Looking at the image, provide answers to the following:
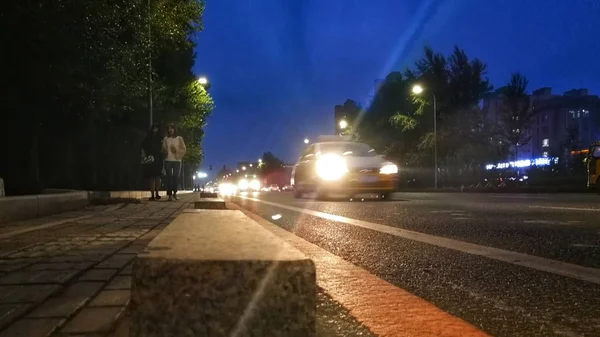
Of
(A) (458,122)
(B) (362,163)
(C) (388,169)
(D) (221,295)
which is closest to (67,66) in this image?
(B) (362,163)

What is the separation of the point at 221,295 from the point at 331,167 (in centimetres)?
1408

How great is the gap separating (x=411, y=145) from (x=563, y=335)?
5467cm

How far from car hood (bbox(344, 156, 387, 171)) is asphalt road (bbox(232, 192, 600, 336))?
5.85 m

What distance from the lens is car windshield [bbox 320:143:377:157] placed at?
16.7m

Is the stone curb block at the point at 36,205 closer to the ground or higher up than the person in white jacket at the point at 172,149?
closer to the ground

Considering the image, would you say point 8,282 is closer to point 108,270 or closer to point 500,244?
point 108,270

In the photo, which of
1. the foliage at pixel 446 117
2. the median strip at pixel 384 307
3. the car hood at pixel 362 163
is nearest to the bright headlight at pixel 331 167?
the car hood at pixel 362 163

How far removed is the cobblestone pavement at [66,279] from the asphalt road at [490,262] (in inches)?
75.5

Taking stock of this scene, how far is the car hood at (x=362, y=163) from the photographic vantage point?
50.9 feet

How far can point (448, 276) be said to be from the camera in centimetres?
453

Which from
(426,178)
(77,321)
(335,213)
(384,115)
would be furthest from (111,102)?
(384,115)

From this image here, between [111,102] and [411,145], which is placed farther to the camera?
[411,145]

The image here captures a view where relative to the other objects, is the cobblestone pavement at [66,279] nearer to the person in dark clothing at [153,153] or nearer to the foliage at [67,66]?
the foliage at [67,66]

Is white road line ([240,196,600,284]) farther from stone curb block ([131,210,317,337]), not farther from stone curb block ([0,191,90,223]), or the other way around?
stone curb block ([0,191,90,223])
